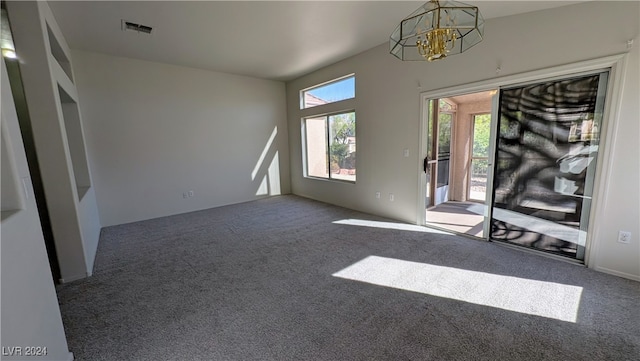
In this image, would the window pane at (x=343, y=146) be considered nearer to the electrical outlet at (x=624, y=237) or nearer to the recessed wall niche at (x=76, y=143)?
the electrical outlet at (x=624, y=237)

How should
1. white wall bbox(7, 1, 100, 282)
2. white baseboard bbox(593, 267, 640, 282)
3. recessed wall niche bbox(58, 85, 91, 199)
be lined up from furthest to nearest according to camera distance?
recessed wall niche bbox(58, 85, 91, 199), white baseboard bbox(593, 267, 640, 282), white wall bbox(7, 1, 100, 282)

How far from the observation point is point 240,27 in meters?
3.19

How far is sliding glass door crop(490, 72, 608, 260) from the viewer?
8.23 feet

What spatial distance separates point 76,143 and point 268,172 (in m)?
3.36

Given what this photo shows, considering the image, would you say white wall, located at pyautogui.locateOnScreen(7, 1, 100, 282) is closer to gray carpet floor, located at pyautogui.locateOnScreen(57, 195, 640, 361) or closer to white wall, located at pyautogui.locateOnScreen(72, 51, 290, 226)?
gray carpet floor, located at pyautogui.locateOnScreen(57, 195, 640, 361)

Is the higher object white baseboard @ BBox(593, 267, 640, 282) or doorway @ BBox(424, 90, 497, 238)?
doorway @ BBox(424, 90, 497, 238)

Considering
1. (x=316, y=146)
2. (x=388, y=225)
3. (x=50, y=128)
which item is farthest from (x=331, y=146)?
(x=50, y=128)

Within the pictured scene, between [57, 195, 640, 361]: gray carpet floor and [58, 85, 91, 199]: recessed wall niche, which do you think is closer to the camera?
[57, 195, 640, 361]: gray carpet floor

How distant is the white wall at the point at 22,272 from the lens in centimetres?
106

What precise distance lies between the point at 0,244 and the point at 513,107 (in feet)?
13.6

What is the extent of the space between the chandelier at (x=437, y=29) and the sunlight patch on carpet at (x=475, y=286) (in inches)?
75.4

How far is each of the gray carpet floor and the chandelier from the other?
1914mm

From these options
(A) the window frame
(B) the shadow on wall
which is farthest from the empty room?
(B) the shadow on wall

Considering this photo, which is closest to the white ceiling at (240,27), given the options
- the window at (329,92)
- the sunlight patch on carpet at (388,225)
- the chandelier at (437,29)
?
the window at (329,92)
